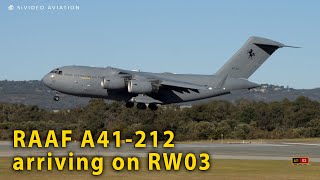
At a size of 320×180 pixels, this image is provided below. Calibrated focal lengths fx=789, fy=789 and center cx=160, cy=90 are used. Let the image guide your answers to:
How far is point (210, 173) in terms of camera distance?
47.7 m

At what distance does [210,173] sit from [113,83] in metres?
14.4

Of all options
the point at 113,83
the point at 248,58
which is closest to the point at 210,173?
the point at 113,83

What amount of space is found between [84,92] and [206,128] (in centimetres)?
4663

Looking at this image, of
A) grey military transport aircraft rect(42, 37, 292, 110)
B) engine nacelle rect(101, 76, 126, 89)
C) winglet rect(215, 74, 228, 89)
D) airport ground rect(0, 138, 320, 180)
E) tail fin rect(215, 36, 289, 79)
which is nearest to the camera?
airport ground rect(0, 138, 320, 180)

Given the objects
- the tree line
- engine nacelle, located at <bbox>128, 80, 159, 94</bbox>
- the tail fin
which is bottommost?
the tree line

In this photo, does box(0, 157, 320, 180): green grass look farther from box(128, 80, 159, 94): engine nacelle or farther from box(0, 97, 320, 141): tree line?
box(0, 97, 320, 141): tree line

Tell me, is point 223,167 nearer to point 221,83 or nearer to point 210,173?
point 210,173

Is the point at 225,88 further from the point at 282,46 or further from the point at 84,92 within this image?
the point at 84,92

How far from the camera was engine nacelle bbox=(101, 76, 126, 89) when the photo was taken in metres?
59.0

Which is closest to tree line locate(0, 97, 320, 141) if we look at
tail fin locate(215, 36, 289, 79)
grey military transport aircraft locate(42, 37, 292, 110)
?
tail fin locate(215, 36, 289, 79)

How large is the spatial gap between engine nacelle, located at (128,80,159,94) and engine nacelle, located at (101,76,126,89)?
61 cm

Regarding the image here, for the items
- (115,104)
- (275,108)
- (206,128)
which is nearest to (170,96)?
(206,128)

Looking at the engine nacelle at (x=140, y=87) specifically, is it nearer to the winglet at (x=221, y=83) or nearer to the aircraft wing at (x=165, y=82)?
the aircraft wing at (x=165, y=82)

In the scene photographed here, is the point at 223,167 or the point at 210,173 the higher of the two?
the point at 210,173
